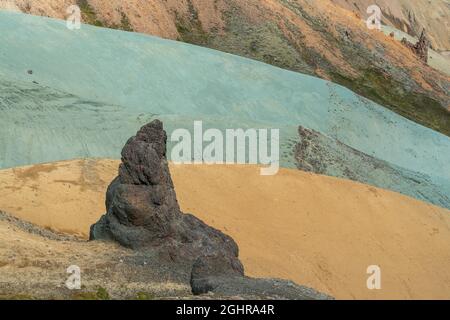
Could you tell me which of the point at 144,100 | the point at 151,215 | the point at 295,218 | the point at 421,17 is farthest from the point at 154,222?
the point at 421,17

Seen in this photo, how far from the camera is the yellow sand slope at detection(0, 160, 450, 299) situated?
27188 millimetres

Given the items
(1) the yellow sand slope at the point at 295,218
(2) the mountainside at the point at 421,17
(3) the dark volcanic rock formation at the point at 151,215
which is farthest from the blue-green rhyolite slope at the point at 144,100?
(2) the mountainside at the point at 421,17

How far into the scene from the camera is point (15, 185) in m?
28.2

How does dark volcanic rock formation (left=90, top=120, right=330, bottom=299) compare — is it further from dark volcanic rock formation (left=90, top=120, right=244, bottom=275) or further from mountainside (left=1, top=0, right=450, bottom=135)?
mountainside (left=1, top=0, right=450, bottom=135)

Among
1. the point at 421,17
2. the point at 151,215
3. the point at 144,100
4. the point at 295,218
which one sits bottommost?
the point at 151,215

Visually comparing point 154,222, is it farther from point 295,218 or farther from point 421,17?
point 421,17

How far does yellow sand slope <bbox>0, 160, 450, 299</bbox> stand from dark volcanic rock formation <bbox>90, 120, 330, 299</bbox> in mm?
4523

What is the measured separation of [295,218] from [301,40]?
123 ft

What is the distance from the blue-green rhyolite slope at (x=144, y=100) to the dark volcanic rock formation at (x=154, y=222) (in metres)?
10.1

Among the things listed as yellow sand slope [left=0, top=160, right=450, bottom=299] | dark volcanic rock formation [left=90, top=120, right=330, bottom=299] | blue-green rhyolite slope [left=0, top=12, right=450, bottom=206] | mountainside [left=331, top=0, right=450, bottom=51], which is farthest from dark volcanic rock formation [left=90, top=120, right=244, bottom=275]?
mountainside [left=331, top=0, right=450, bottom=51]

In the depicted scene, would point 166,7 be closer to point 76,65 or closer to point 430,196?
point 76,65

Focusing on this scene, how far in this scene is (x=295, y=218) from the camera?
30.7m
